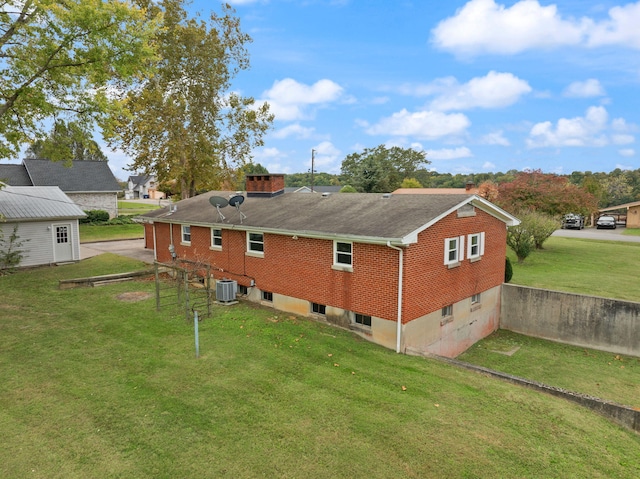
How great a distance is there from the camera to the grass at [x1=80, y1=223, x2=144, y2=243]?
34822mm

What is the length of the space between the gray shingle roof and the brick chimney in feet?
99.4

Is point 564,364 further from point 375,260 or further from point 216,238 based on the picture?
point 216,238

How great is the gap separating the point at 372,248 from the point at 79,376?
8.24 meters

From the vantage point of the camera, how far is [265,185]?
2031 centimetres

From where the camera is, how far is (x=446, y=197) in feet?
47.9

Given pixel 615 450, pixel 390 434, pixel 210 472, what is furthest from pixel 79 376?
pixel 615 450

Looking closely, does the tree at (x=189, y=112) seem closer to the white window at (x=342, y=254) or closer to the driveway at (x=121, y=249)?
the driveway at (x=121, y=249)

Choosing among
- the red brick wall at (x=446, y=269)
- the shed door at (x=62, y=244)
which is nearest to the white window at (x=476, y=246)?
the red brick wall at (x=446, y=269)

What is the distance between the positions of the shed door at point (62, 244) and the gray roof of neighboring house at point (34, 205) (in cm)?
85

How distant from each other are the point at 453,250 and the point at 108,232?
3360 centimetres

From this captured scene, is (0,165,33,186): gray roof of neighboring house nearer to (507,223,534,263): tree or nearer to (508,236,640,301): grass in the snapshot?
(507,223,534,263): tree

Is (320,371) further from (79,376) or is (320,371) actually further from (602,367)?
(602,367)

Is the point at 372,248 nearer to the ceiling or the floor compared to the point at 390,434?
nearer to the ceiling

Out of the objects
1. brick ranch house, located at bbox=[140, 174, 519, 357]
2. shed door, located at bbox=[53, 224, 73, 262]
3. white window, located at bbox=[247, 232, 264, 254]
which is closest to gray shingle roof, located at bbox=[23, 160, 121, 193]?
shed door, located at bbox=[53, 224, 73, 262]
